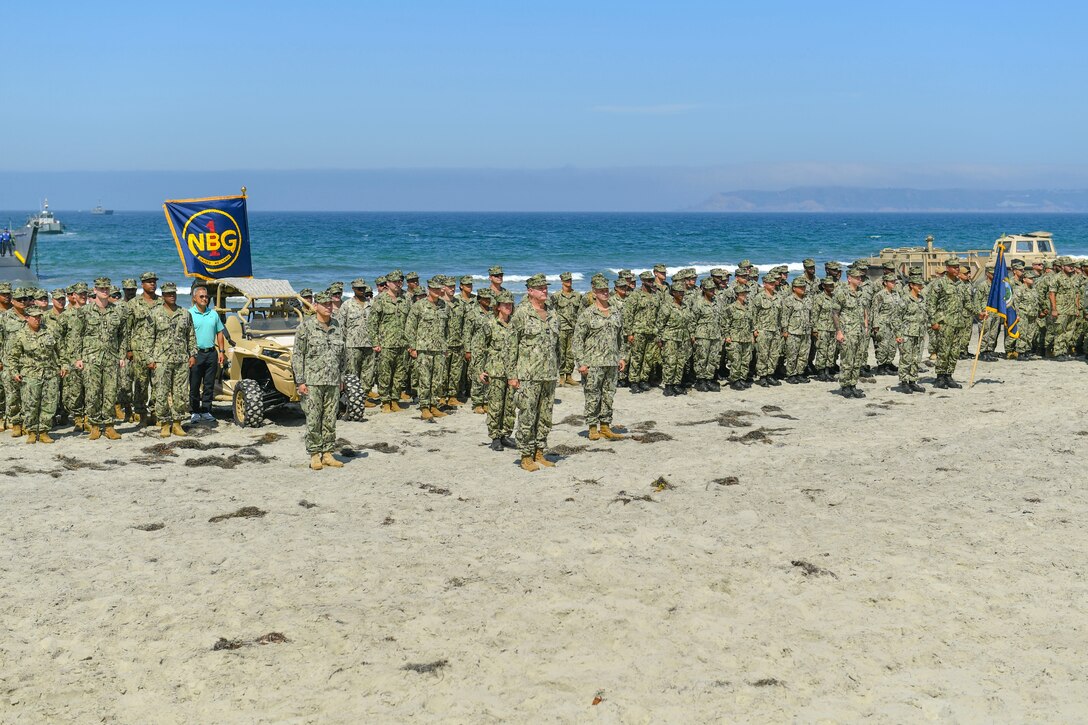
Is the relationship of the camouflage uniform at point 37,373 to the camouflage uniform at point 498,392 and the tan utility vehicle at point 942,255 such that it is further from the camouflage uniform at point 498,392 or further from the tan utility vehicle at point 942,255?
the tan utility vehicle at point 942,255

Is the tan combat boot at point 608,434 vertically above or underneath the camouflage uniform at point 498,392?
underneath

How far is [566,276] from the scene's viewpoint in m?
17.1

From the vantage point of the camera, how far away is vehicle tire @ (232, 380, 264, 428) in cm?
1283

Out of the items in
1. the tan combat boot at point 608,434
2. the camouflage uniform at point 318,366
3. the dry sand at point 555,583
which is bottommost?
the dry sand at point 555,583

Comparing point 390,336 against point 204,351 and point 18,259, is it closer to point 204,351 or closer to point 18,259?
point 204,351

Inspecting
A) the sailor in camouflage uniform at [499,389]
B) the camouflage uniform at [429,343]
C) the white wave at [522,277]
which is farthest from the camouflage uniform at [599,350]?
the white wave at [522,277]

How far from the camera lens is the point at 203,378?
43.4 ft

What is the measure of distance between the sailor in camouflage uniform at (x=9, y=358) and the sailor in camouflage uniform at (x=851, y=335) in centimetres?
1131

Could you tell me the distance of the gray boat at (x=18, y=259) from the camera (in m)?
37.3

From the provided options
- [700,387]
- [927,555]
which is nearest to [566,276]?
[700,387]

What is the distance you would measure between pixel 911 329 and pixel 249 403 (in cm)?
970

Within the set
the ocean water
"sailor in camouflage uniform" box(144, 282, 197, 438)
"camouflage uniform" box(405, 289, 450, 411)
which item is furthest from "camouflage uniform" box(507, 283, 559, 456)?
the ocean water

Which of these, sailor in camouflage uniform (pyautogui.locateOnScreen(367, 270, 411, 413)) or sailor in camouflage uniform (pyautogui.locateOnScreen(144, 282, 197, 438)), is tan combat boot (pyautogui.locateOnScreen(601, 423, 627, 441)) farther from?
sailor in camouflage uniform (pyautogui.locateOnScreen(144, 282, 197, 438))

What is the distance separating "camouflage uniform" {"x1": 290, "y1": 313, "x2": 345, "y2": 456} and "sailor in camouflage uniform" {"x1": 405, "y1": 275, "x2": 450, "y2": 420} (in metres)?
3.11
